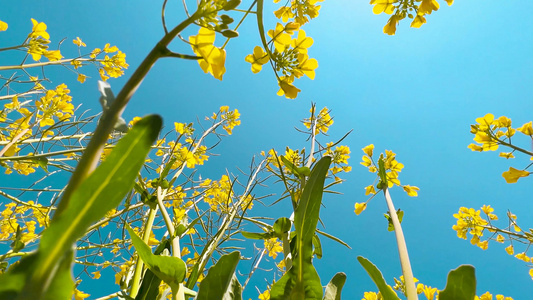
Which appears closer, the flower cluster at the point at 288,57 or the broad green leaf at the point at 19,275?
the broad green leaf at the point at 19,275

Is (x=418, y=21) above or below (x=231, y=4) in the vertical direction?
above

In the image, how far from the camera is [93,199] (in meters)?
0.22

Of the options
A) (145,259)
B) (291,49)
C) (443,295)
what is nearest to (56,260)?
(145,259)

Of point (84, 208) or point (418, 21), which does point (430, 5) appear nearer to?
point (418, 21)

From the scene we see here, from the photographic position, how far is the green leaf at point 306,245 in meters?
0.47

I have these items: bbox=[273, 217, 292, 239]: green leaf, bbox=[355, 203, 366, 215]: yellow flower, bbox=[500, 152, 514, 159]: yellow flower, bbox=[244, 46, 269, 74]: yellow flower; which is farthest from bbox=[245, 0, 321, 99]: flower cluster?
bbox=[500, 152, 514, 159]: yellow flower

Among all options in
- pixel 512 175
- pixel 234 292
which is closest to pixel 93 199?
pixel 234 292

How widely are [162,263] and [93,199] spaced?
31 centimetres

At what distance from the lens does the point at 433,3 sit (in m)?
0.97

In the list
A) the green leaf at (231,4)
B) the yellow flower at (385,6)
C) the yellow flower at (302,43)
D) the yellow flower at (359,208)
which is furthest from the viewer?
the yellow flower at (359,208)

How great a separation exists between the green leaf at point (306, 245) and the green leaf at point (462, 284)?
20cm

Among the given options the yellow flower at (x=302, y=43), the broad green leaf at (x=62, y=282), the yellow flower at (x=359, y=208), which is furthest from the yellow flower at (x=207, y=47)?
the yellow flower at (x=359, y=208)

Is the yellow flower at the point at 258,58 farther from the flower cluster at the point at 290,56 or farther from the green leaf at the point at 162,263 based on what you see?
the green leaf at the point at 162,263

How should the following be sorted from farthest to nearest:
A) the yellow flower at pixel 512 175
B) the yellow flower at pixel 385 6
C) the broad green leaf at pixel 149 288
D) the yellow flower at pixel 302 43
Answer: the yellow flower at pixel 512 175 < the yellow flower at pixel 385 6 < the yellow flower at pixel 302 43 < the broad green leaf at pixel 149 288
